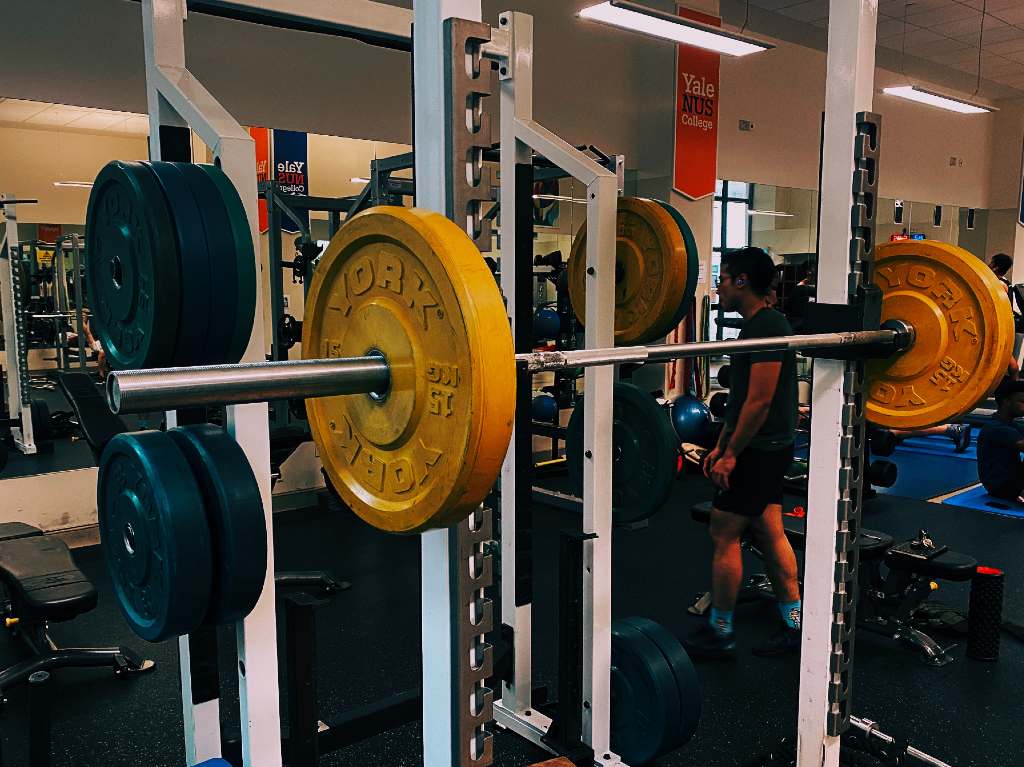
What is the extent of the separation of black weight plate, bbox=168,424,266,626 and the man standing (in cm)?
191

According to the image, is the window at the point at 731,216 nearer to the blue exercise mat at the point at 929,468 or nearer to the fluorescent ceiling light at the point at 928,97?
the fluorescent ceiling light at the point at 928,97

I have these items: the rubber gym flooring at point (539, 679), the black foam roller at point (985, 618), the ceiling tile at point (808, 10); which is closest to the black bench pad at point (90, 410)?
the rubber gym flooring at point (539, 679)

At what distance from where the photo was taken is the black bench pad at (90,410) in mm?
3270

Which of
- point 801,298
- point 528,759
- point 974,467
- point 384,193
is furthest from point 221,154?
point 974,467

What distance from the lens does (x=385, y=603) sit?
3322 mm

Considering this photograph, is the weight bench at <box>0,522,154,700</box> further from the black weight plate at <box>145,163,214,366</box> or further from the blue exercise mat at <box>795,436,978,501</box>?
the blue exercise mat at <box>795,436,978,501</box>

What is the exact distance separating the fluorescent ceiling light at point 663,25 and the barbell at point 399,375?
3826 mm

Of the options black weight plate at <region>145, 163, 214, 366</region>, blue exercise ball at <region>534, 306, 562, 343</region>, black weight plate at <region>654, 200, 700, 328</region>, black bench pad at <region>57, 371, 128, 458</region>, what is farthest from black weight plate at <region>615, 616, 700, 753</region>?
blue exercise ball at <region>534, 306, 562, 343</region>

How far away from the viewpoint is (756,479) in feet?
9.13

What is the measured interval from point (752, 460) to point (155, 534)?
2104 mm

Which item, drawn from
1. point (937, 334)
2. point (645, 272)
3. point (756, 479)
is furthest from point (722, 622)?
point (937, 334)

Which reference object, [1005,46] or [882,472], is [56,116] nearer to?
[882,472]

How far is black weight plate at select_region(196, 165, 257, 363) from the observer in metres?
1.10

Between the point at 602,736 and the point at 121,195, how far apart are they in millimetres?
1630
